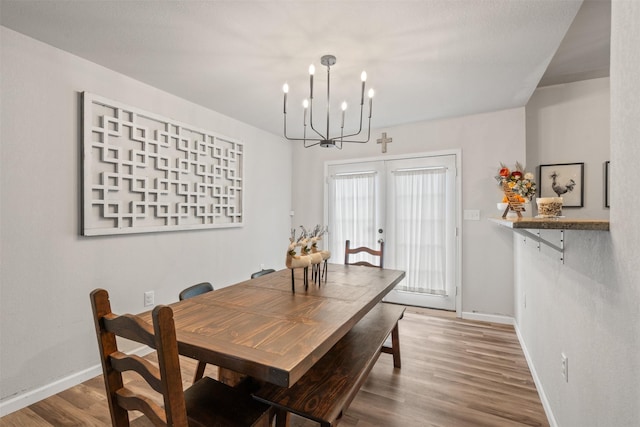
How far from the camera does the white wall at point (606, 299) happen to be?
2.83 feet

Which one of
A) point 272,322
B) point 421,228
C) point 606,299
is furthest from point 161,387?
point 421,228

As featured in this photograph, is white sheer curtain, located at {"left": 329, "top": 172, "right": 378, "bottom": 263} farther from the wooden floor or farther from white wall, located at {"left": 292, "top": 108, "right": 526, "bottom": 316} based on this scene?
the wooden floor

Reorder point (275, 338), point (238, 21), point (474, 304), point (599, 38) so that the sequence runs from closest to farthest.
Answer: point (275, 338) < point (238, 21) < point (599, 38) < point (474, 304)

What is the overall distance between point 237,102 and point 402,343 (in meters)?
2.93

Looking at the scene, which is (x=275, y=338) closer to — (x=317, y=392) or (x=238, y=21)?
→ (x=317, y=392)

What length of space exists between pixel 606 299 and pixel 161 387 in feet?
4.88

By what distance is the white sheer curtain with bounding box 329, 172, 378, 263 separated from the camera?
13.8 feet

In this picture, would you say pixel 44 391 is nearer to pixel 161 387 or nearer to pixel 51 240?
pixel 51 240

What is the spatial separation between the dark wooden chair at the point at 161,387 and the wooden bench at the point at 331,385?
3.1 inches

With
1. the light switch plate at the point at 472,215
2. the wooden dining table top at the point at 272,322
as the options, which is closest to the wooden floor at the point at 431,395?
the wooden dining table top at the point at 272,322

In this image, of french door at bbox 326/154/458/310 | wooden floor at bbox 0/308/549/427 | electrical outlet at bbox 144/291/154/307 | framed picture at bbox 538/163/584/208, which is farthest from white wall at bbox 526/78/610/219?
electrical outlet at bbox 144/291/154/307

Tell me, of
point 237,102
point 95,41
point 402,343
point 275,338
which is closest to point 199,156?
point 237,102

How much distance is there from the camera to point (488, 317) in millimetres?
3463

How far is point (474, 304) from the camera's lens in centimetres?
354
